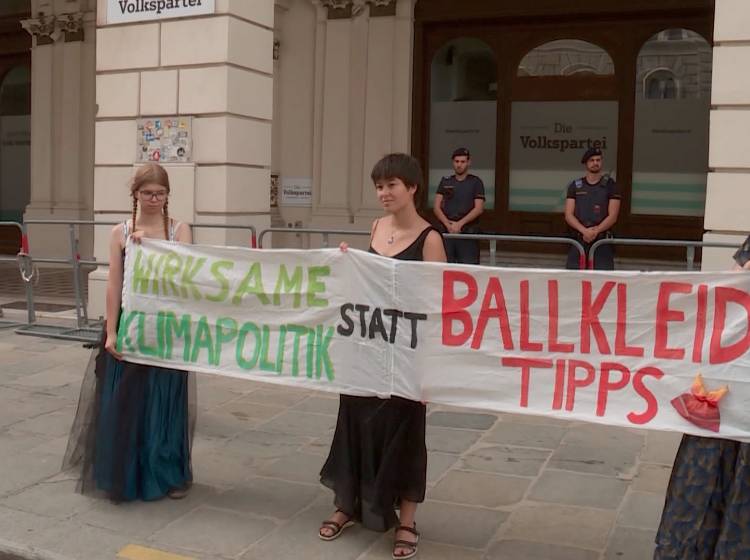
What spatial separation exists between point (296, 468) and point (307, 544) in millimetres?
1166

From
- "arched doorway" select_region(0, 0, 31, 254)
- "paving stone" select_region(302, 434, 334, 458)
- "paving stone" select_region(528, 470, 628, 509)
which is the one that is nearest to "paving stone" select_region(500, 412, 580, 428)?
"paving stone" select_region(528, 470, 628, 509)

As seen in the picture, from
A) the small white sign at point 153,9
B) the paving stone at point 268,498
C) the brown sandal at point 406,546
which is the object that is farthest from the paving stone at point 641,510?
the small white sign at point 153,9

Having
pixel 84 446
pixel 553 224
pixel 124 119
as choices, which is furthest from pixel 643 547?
pixel 553 224

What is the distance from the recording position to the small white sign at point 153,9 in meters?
9.77

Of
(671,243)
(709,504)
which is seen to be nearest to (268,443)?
(709,504)

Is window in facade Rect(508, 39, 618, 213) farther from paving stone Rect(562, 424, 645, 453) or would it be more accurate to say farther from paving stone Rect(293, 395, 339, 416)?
paving stone Rect(562, 424, 645, 453)

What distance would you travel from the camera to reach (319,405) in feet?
23.2

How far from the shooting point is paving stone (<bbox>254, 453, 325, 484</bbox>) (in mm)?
5336

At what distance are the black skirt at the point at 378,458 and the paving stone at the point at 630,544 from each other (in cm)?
95

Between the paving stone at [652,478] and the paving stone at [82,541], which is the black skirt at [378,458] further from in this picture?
the paving stone at [652,478]

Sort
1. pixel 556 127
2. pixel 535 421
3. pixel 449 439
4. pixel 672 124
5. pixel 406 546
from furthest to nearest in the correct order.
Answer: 1. pixel 556 127
2. pixel 672 124
3. pixel 535 421
4. pixel 449 439
5. pixel 406 546

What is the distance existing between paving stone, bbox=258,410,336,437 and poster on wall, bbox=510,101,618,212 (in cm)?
845

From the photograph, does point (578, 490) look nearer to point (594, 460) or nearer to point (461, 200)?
point (594, 460)

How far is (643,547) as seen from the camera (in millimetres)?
4301
